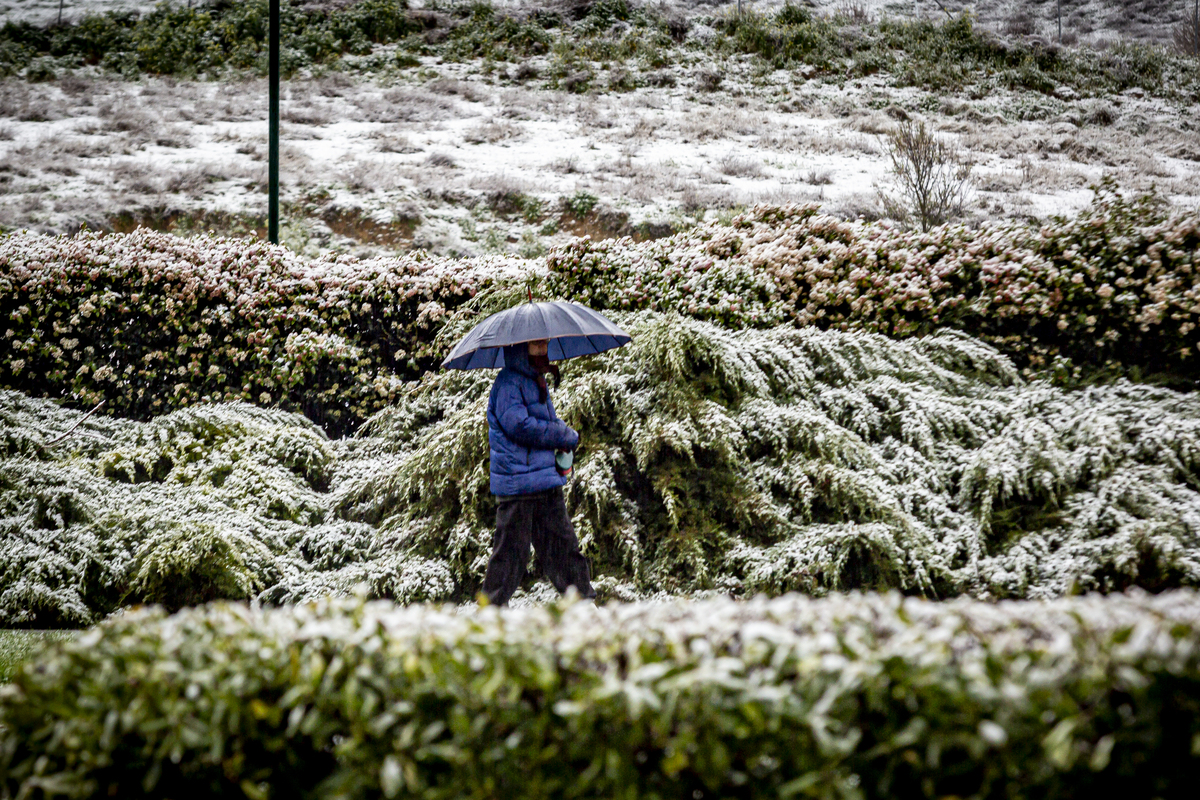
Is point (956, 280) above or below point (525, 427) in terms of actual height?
above

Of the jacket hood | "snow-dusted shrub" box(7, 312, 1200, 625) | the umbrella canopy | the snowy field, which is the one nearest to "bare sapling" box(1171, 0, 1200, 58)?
the snowy field

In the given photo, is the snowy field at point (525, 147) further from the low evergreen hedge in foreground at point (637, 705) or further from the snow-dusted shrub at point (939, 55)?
the low evergreen hedge in foreground at point (637, 705)

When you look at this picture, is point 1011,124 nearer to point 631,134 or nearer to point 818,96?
point 818,96

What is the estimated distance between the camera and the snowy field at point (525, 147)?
12.2 meters

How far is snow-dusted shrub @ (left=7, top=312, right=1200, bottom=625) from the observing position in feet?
14.1

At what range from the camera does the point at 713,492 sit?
4.88m

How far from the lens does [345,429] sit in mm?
6543

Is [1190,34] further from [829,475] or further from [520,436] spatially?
[520,436]

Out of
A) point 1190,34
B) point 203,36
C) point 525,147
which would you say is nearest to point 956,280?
point 525,147

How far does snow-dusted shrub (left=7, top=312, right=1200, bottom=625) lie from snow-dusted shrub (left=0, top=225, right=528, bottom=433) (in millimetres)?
789

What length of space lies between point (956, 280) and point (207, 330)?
19.8 ft

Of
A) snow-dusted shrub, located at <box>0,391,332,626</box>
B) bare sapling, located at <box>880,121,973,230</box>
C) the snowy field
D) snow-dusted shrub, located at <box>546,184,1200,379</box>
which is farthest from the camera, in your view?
the snowy field

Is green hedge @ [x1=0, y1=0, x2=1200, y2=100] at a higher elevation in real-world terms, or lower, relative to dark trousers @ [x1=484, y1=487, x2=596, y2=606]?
higher

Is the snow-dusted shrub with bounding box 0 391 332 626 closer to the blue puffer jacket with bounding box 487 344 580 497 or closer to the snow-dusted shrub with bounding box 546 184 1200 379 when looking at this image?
the blue puffer jacket with bounding box 487 344 580 497
